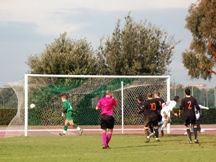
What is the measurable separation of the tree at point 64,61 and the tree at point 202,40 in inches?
311

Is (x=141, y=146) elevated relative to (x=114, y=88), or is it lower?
lower

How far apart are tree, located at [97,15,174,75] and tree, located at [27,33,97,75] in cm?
165

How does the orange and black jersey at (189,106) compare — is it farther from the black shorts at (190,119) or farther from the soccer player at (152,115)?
the soccer player at (152,115)

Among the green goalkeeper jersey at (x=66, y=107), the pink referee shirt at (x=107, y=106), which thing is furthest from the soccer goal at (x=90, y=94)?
the pink referee shirt at (x=107, y=106)

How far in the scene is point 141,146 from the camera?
22922 mm

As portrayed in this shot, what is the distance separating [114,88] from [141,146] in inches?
512

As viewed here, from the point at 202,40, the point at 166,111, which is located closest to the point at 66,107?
the point at 166,111

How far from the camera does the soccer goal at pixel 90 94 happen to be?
3406 cm

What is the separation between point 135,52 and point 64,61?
6.18 metres

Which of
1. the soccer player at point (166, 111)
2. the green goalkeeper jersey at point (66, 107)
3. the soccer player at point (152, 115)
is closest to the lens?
the soccer player at point (152, 115)

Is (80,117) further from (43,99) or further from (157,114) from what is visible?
(157,114)

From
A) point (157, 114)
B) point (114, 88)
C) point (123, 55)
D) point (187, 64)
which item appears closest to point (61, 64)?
point (123, 55)

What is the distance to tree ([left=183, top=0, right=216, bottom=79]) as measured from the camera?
49.1 metres

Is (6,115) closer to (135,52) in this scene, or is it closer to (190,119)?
(135,52)
